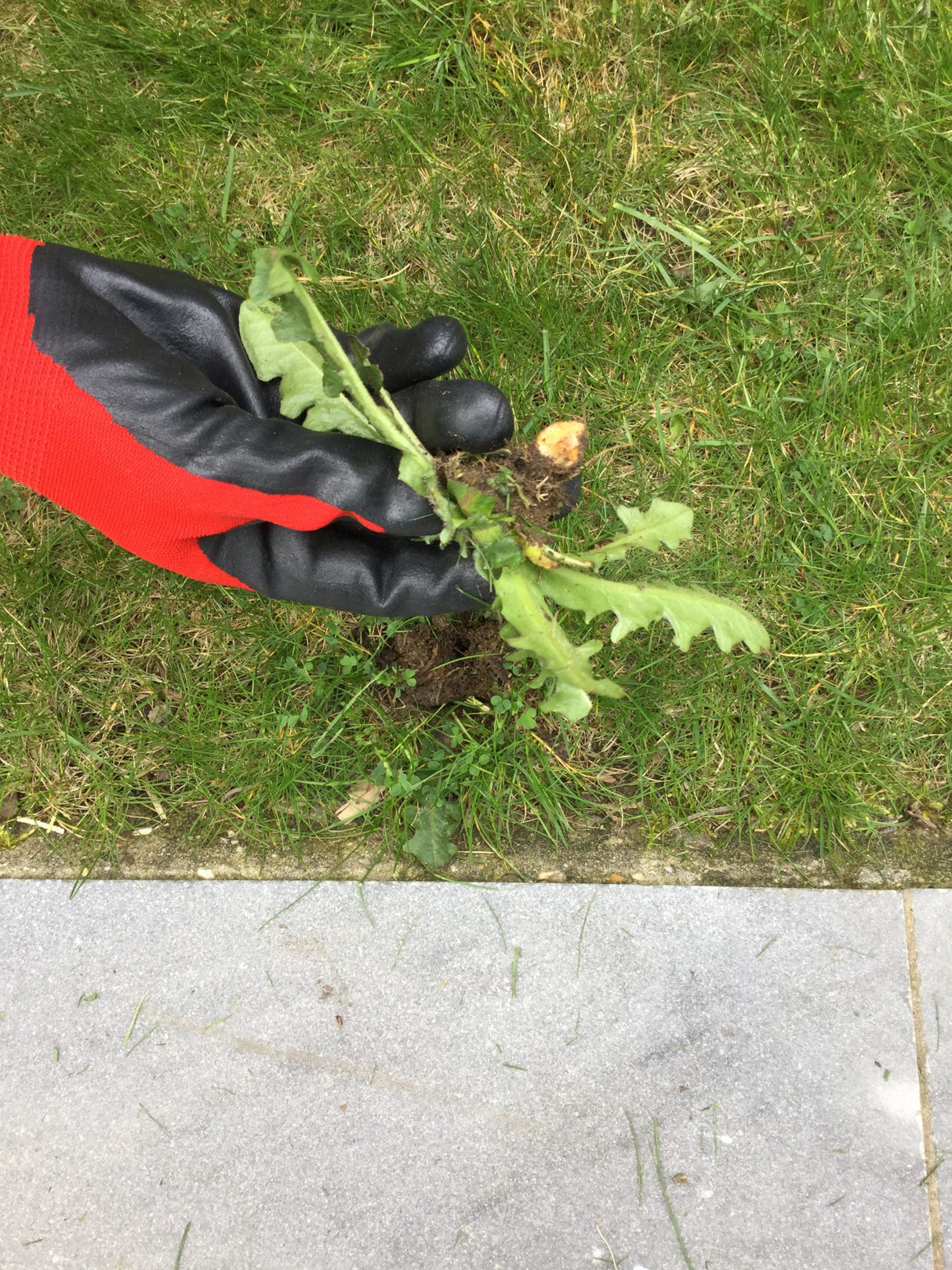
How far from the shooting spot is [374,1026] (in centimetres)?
188

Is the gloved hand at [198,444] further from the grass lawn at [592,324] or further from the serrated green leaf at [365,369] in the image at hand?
the grass lawn at [592,324]

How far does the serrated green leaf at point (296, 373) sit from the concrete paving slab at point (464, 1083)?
1.06 metres

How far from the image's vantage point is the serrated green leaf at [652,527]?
1699mm

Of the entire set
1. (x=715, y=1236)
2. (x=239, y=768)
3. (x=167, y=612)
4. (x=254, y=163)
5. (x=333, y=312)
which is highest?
(x=254, y=163)

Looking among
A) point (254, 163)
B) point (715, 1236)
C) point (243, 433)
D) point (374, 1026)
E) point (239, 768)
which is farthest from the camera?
point (254, 163)

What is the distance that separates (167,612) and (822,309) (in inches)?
72.8

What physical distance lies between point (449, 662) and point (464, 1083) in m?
0.92

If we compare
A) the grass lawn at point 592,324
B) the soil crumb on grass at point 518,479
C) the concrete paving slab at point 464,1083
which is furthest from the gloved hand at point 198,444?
the concrete paving slab at point 464,1083

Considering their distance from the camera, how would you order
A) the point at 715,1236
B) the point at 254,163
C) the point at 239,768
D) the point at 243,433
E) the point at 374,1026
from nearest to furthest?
the point at 243,433
the point at 715,1236
the point at 374,1026
the point at 239,768
the point at 254,163

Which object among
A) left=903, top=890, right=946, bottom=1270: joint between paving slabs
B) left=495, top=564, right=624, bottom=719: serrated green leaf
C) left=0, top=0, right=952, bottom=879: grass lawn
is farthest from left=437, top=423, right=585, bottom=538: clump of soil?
left=903, top=890, right=946, bottom=1270: joint between paving slabs

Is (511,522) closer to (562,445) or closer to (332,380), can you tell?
(562,445)

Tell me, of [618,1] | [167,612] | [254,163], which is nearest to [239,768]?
[167,612]

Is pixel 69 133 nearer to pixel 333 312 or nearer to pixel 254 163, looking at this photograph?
pixel 254 163

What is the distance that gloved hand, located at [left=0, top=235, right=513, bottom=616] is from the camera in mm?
1579
